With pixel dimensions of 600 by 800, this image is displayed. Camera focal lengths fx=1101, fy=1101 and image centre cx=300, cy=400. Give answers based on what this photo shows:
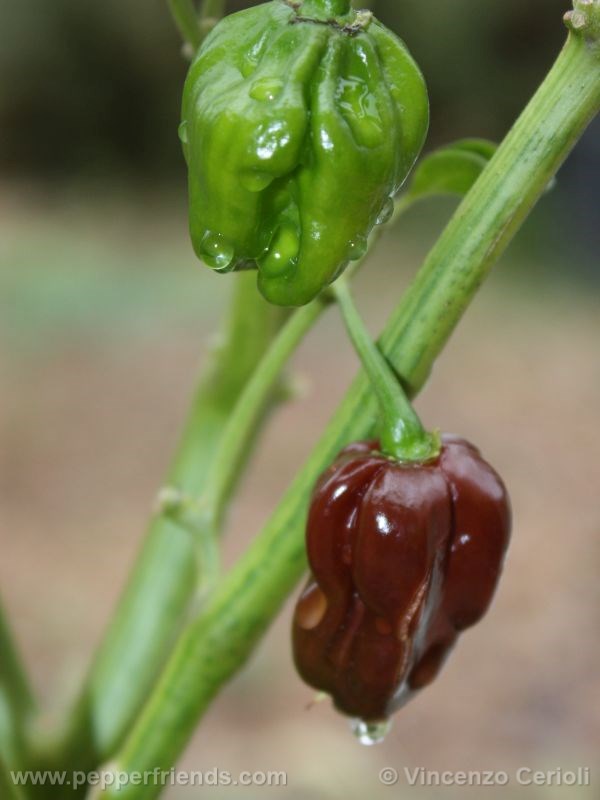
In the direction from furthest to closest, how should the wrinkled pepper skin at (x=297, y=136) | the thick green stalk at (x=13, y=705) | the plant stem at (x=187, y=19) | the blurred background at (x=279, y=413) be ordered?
the blurred background at (x=279, y=413) < the thick green stalk at (x=13, y=705) < the plant stem at (x=187, y=19) < the wrinkled pepper skin at (x=297, y=136)

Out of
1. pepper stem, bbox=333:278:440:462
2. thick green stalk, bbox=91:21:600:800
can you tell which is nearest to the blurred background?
thick green stalk, bbox=91:21:600:800

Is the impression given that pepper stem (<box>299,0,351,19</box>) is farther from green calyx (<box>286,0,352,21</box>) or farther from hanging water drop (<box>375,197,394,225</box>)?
hanging water drop (<box>375,197,394,225</box>)

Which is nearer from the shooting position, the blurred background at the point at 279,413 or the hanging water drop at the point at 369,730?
the hanging water drop at the point at 369,730

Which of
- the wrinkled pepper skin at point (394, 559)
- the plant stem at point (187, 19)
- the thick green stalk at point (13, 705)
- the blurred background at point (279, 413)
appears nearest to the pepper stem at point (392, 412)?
the wrinkled pepper skin at point (394, 559)

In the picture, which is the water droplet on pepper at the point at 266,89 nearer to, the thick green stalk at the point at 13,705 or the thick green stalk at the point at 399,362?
the thick green stalk at the point at 399,362

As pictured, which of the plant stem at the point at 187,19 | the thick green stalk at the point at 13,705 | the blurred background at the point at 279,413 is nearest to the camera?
the plant stem at the point at 187,19

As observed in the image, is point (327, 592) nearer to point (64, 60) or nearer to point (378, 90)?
point (378, 90)

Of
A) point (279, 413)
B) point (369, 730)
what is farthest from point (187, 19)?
point (279, 413)
